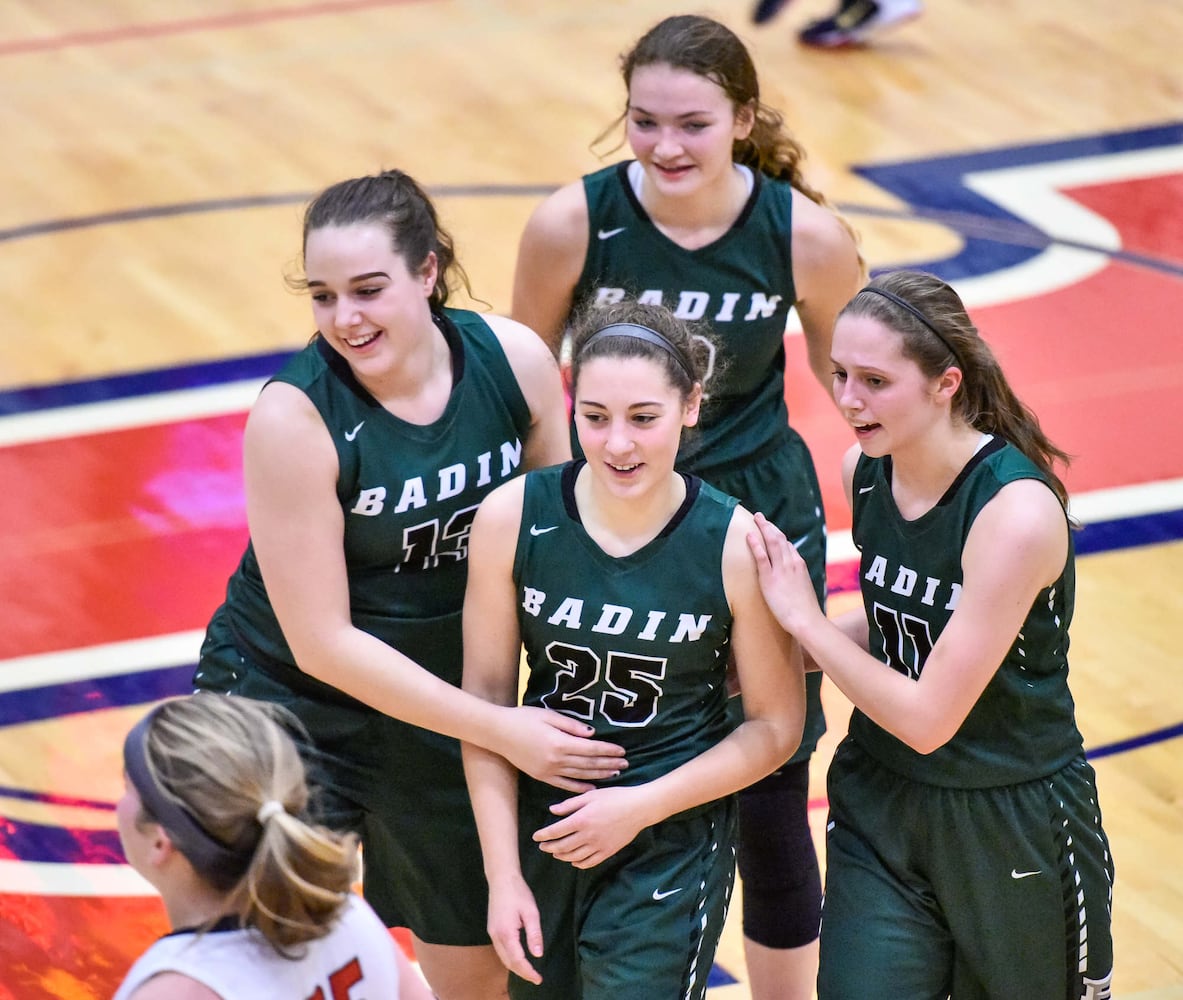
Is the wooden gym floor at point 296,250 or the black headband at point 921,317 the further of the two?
the wooden gym floor at point 296,250

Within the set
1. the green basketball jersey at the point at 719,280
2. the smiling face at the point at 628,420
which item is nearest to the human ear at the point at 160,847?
the smiling face at the point at 628,420

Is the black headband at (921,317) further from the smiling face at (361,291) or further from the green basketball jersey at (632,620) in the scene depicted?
the smiling face at (361,291)

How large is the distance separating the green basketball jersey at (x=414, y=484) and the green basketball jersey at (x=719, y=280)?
51 centimetres

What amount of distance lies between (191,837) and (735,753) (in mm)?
972

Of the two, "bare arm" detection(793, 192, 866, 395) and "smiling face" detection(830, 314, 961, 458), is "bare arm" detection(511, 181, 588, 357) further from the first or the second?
"smiling face" detection(830, 314, 961, 458)

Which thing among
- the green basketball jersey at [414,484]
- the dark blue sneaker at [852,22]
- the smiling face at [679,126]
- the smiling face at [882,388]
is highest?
the dark blue sneaker at [852,22]

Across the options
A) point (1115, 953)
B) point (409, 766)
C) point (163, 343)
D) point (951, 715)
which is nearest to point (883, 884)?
point (951, 715)

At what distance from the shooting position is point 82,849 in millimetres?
4414

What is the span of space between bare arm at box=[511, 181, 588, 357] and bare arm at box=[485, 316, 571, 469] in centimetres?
35

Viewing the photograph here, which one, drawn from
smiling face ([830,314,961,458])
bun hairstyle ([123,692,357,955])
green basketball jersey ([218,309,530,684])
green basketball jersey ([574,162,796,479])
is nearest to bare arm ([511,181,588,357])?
green basketball jersey ([574,162,796,479])

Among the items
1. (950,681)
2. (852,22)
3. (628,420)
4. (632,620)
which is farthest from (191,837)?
(852,22)

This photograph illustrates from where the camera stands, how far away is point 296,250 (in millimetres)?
7387

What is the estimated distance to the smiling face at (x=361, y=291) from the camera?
9.91 feet

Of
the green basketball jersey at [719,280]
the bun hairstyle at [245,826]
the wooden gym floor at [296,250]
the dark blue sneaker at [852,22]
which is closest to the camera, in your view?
the bun hairstyle at [245,826]
